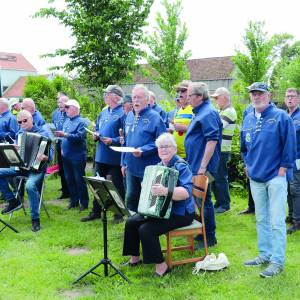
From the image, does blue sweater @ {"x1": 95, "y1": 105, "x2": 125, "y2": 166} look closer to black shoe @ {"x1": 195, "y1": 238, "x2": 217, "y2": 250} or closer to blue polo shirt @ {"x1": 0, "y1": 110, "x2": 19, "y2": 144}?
black shoe @ {"x1": 195, "y1": 238, "x2": 217, "y2": 250}

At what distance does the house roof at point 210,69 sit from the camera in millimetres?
42213

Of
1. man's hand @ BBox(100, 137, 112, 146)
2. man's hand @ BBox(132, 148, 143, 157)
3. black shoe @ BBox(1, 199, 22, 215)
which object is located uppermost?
man's hand @ BBox(100, 137, 112, 146)

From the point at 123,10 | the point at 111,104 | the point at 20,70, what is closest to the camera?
the point at 111,104

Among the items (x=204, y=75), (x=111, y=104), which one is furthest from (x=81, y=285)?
(x=204, y=75)

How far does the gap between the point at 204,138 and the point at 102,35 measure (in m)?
6.26

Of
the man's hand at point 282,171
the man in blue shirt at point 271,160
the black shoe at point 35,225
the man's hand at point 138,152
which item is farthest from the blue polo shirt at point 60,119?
the man's hand at point 282,171

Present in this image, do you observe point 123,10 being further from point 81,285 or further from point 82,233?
point 81,285

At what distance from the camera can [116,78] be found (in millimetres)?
11406

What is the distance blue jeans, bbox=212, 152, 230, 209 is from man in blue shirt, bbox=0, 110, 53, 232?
2908 millimetres

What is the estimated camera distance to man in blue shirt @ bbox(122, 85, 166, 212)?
569 centimetres

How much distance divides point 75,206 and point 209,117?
398 cm

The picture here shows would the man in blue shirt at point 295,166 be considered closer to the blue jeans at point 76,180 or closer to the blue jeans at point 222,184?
the blue jeans at point 222,184

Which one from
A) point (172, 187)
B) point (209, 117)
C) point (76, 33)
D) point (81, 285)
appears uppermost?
point (76, 33)

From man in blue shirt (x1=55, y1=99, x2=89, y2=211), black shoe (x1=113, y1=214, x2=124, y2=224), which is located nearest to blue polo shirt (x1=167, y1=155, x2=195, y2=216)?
black shoe (x1=113, y1=214, x2=124, y2=224)
